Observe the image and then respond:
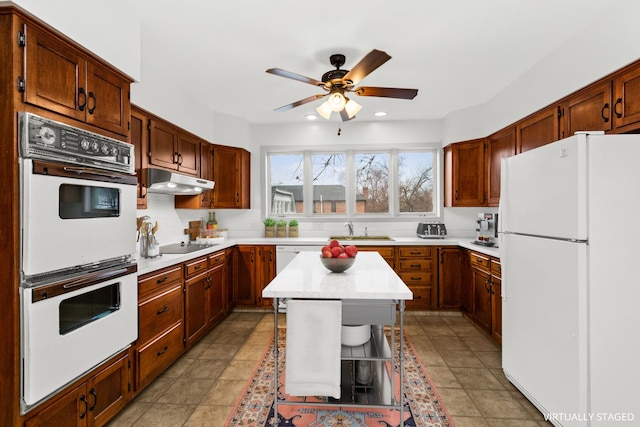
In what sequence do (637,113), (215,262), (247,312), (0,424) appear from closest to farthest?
(0,424) < (637,113) < (215,262) < (247,312)

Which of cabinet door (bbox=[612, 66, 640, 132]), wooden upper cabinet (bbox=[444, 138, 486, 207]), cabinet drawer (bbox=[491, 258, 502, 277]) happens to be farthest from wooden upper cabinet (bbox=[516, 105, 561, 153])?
cabinet drawer (bbox=[491, 258, 502, 277])

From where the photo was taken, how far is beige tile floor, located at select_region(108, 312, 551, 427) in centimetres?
202

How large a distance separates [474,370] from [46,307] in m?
2.92

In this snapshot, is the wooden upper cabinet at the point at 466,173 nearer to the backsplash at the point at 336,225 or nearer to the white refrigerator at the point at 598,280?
the backsplash at the point at 336,225

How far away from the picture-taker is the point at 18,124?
1336 millimetres

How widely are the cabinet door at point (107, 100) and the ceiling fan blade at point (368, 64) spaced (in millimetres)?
1482

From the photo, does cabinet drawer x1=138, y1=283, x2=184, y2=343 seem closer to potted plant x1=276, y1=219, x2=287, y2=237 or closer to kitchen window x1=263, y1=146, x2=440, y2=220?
potted plant x1=276, y1=219, x2=287, y2=237

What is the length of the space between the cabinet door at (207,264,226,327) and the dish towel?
1.84 metres

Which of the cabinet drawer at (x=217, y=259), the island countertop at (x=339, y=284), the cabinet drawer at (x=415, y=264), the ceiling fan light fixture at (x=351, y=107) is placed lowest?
the cabinet drawer at (x=415, y=264)

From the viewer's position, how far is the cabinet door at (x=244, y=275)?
408cm

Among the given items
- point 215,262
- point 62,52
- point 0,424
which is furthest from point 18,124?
point 215,262

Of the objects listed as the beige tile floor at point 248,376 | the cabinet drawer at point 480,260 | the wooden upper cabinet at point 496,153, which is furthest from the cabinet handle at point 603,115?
the beige tile floor at point 248,376

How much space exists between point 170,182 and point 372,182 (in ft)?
9.30

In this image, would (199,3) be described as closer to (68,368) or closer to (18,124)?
(18,124)
